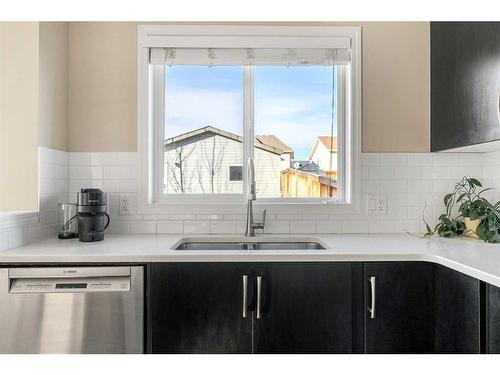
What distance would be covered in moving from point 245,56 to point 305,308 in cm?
154

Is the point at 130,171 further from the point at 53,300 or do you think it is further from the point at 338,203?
the point at 338,203

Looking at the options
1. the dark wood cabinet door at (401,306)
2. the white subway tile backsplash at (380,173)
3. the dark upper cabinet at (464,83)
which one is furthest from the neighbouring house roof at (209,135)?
the dark wood cabinet door at (401,306)

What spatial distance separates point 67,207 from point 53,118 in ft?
1.74

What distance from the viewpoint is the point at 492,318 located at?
1.29 meters

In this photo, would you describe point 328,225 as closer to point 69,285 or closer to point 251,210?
point 251,210

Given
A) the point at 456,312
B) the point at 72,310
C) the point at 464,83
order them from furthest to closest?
the point at 464,83
the point at 72,310
the point at 456,312

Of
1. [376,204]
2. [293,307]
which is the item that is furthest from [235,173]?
[293,307]

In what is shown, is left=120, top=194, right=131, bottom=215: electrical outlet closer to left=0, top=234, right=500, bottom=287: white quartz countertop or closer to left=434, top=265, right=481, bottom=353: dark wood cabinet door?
left=0, top=234, right=500, bottom=287: white quartz countertop

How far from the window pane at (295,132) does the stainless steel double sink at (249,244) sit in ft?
1.09

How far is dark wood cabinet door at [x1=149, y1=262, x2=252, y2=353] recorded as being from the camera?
5.40 ft

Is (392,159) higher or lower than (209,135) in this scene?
lower

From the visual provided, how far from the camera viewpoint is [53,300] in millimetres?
1613

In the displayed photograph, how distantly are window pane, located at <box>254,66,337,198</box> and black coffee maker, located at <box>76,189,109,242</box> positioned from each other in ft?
3.19

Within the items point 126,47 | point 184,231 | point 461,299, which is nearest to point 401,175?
point 461,299
